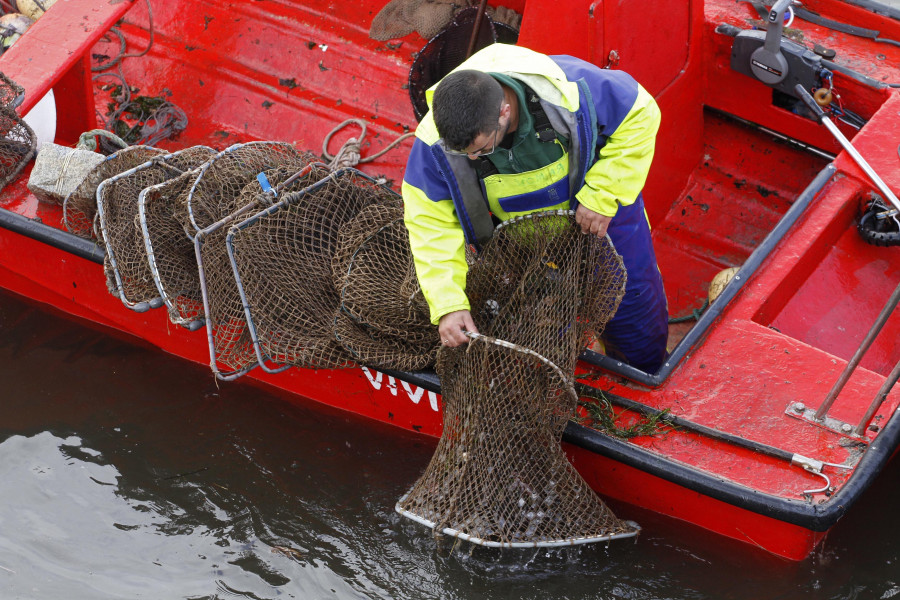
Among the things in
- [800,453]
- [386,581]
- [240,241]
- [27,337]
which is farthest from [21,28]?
[800,453]

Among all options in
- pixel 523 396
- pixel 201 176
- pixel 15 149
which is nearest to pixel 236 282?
pixel 201 176

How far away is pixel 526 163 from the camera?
3.55 metres

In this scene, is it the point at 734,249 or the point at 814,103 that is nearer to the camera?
the point at 814,103

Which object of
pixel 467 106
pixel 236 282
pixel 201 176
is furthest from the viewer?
pixel 201 176

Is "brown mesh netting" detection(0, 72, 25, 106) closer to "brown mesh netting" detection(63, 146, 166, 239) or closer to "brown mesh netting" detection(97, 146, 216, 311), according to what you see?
"brown mesh netting" detection(63, 146, 166, 239)

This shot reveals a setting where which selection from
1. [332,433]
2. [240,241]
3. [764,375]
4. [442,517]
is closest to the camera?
[442,517]

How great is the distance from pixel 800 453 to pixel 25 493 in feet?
12.2

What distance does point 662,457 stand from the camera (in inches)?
152

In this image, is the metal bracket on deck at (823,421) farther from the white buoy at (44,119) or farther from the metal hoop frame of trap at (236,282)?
the white buoy at (44,119)

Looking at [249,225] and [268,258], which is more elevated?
[249,225]

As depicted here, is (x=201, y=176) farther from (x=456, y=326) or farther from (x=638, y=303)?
(x=638, y=303)

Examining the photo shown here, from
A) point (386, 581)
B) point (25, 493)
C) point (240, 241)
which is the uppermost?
point (240, 241)

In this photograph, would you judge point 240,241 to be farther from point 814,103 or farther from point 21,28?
point 21,28

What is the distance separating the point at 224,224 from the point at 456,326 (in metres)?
1.45
